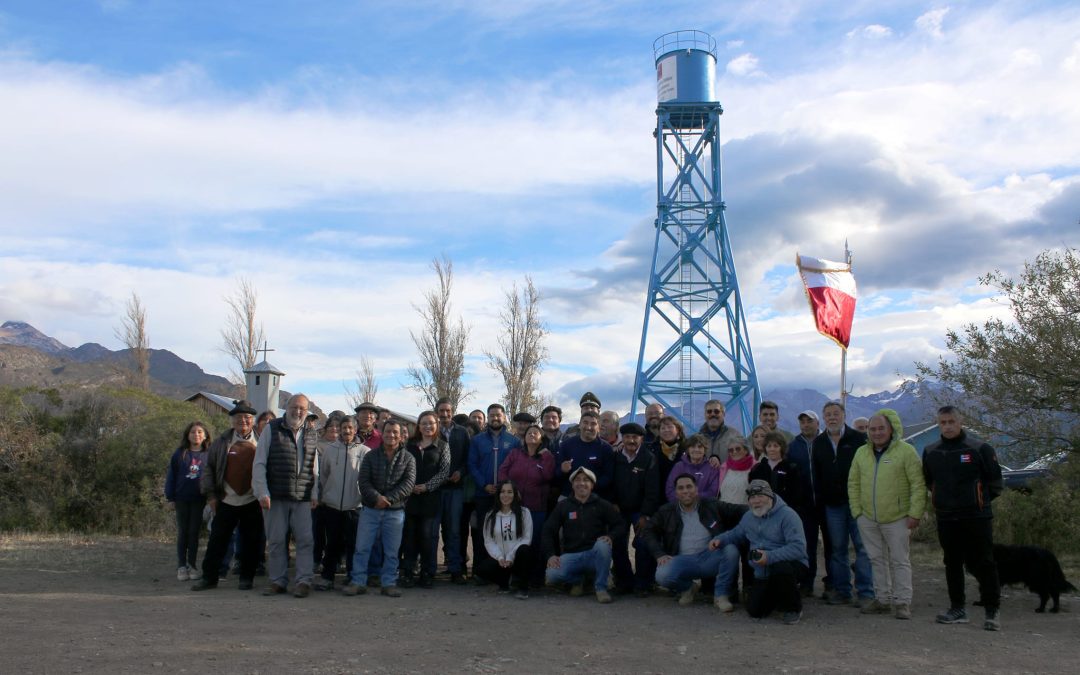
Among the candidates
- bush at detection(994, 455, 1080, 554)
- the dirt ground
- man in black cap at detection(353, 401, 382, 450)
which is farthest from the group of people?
bush at detection(994, 455, 1080, 554)

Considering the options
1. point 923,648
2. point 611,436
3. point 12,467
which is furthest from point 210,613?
point 12,467

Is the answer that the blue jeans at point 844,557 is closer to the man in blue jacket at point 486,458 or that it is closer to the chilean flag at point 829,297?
the man in blue jacket at point 486,458

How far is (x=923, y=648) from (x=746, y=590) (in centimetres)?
190

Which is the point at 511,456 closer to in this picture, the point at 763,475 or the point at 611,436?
the point at 611,436

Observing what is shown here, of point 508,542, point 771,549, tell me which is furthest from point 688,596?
point 508,542

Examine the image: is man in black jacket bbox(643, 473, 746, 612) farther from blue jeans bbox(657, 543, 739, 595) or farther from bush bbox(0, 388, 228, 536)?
bush bbox(0, 388, 228, 536)

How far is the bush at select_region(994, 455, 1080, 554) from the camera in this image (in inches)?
390

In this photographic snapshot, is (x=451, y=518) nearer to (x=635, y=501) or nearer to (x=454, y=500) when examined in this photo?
(x=454, y=500)

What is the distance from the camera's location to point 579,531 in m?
7.85

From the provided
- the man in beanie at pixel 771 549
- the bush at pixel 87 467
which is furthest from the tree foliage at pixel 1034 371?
Result: the bush at pixel 87 467

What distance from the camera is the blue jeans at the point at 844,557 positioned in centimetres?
760

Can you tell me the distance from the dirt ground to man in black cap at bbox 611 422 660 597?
0.26 metres

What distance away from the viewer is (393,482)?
7961mm

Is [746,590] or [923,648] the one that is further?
[746,590]
